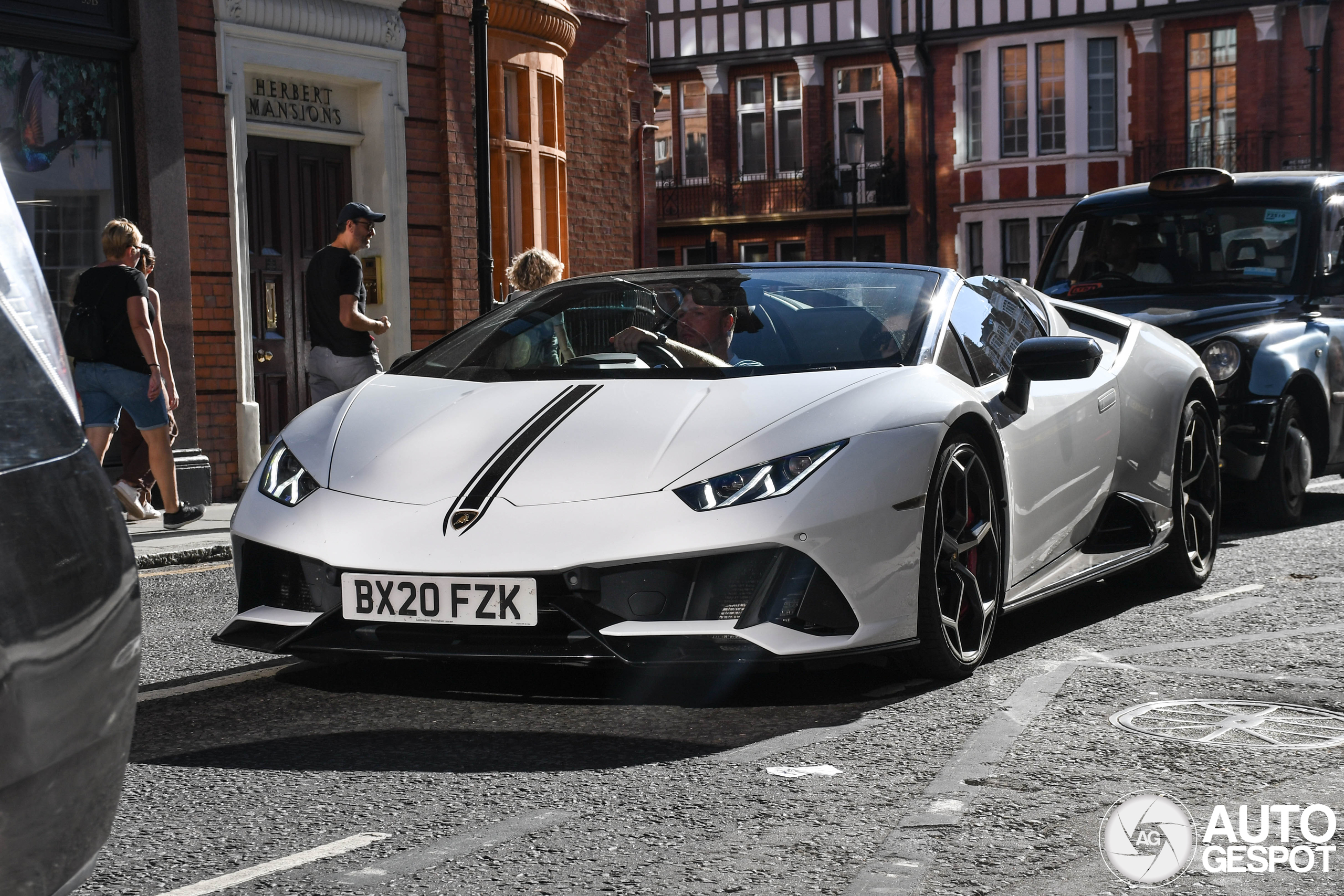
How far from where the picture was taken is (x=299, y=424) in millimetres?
5469

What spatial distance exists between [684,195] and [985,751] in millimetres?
39984

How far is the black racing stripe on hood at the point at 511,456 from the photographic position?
15.5 ft

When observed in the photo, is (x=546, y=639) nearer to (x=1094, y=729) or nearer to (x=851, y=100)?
(x=1094, y=729)

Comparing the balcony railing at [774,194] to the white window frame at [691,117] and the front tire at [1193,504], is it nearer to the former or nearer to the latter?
the white window frame at [691,117]

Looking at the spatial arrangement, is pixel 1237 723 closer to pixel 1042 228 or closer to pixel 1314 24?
pixel 1314 24

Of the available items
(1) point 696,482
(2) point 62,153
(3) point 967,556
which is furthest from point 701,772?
(2) point 62,153

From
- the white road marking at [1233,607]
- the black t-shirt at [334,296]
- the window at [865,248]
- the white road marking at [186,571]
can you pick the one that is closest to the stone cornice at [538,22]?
the black t-shirt at [334,296]

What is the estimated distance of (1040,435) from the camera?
5934 millimetres

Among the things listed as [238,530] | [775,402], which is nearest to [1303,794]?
[775,402]

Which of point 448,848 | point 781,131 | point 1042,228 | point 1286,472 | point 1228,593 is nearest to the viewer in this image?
point 448,848

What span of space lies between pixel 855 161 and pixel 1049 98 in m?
4.41

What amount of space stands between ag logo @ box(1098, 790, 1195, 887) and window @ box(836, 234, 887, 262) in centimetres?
3747

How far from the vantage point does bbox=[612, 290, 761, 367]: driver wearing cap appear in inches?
221

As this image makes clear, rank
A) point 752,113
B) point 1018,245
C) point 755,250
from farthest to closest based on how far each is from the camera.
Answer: point 755,250
point 752,113
point 1018,245
